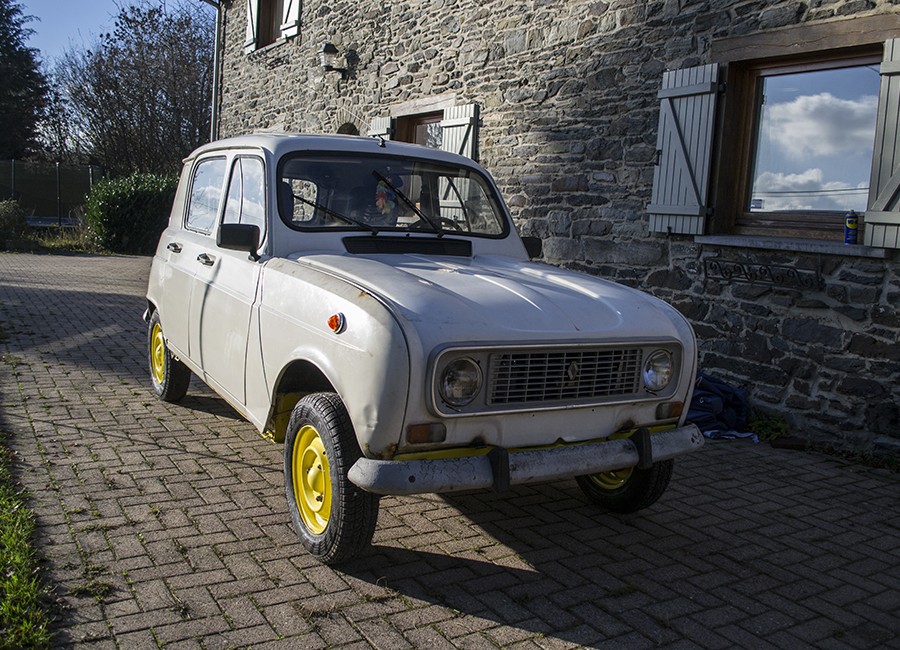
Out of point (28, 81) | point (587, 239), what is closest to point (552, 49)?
point (587, 239)

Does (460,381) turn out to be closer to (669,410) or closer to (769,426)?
(669,410)

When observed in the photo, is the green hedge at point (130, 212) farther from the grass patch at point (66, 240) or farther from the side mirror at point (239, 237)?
the side mirror at point (239, 237)

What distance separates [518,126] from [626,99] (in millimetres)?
1538

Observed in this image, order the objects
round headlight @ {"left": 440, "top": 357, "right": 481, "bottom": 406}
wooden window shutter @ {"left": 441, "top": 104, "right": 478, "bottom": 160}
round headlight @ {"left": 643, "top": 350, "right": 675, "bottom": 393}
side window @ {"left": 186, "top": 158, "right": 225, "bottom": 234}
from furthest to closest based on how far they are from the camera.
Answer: wooden window shutter @ {"left": 441, "top": 104, "right": 478, "bottom": 160}, side window @ {"left": 186, "top": 158, "right": 225, "bottom": 234}, round headlight @ {"left": 643, "top": 350, "right": 675, "bottom": 393}, round headlight @ {"left": 440, "top": 357, "right": 481, "bottom": 406}

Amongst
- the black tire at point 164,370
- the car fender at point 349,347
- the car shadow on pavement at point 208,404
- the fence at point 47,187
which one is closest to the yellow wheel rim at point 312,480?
the car fender at point 349,347

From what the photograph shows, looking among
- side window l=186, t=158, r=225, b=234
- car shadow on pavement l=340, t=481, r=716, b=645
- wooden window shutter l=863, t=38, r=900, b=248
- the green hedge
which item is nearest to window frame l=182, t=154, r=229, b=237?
side window l=186, t=158, r=225, b=234

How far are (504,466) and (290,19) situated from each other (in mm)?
11967

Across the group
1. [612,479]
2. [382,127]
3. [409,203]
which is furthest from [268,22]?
[612,479]

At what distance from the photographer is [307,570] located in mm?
3365

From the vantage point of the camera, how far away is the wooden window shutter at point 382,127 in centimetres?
1074

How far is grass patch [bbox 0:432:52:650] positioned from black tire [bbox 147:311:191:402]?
192 centimetres

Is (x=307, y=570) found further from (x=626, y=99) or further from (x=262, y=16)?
(x=262, y=16)

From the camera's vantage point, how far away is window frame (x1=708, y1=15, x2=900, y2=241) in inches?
224

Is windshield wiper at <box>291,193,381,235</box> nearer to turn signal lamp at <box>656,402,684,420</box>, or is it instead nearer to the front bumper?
the front bumper
